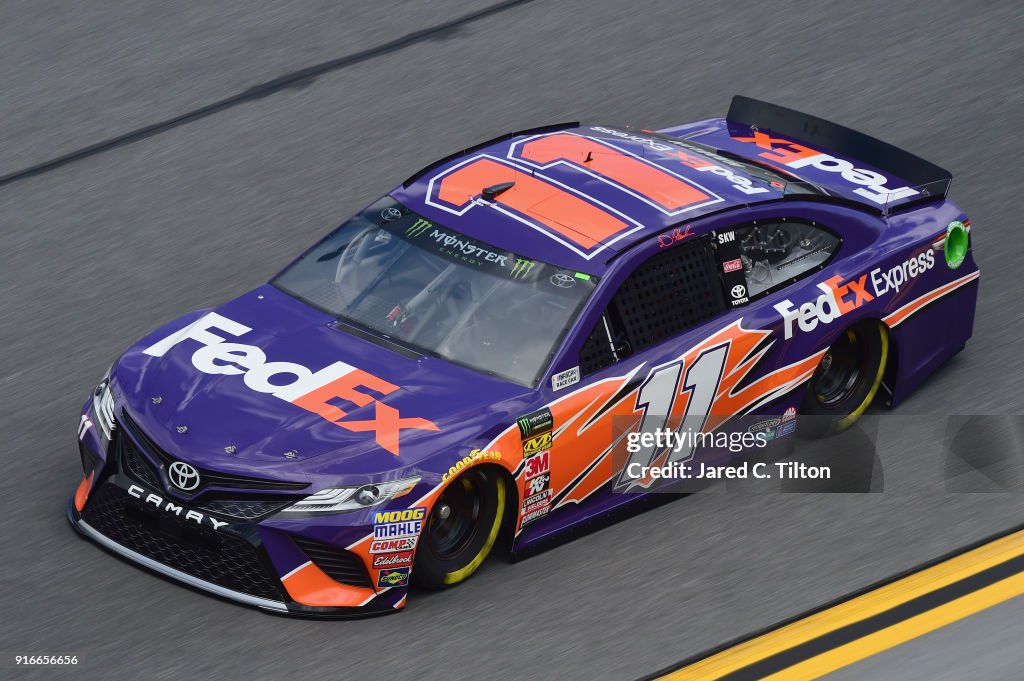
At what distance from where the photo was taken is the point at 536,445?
259 inches

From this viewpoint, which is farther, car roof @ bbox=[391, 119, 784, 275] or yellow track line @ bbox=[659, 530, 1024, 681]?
car roof @ bbox=[391, 119, 784, 275]

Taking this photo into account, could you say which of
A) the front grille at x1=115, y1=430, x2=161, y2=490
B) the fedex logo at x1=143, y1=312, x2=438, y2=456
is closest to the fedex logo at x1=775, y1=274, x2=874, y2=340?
the fedex logo at x1=143, y1=312, x2=438, y2=456

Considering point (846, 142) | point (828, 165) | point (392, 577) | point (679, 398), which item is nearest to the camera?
point (392, 577)

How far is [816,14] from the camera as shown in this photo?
42.1 ft

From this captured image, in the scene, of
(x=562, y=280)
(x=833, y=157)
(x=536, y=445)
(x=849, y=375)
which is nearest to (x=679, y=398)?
(x=562, y=280)

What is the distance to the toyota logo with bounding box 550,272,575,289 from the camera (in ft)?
22.9

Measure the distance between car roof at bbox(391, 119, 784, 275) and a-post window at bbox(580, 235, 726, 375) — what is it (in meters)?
0.15

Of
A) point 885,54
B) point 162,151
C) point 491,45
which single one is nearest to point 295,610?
point 162,151

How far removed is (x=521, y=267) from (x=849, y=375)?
206 centimetres

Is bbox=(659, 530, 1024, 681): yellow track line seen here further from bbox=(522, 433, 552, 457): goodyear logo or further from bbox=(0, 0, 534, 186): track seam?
bbox=(0, 0, 534, 186): track seam

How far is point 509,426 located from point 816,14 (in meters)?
7.48

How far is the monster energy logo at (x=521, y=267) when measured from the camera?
7.06m

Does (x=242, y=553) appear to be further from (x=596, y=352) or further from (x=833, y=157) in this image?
(x=833, y=157)

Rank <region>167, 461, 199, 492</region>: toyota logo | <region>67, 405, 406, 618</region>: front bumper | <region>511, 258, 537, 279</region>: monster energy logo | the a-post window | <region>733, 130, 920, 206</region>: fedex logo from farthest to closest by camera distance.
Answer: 1. <region>733, 130, 920, 206</region>: fedex logo
2. <region>511, 258, 537, 279</region>: monster energy logo
3. the a-post window
4. <region>167, 461, 199, 492</region>: toyota logo
5. <region>67, 405, 406, 618</region>: front bumper
